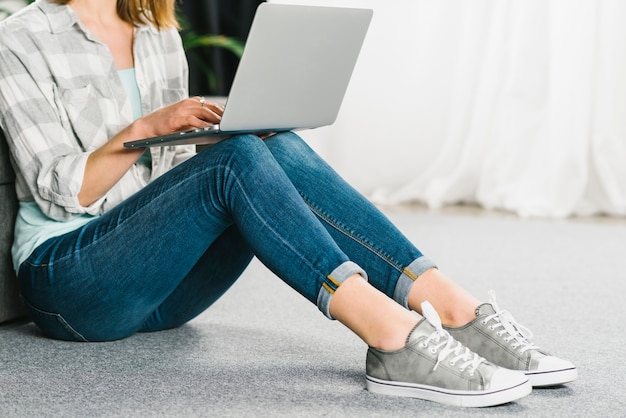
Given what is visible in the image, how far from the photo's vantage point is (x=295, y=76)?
48.4 inches

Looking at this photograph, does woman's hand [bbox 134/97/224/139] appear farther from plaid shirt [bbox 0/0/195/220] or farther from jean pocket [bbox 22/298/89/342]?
jean pocket [bbox 22/298/89/342]

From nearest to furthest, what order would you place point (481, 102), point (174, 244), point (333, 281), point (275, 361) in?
point (333, 281), point (174, 244), point (275, 361), point (481, 102)

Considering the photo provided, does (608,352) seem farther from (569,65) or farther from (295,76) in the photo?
(569,65)

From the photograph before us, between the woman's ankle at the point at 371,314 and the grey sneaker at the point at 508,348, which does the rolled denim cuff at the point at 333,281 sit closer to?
the woman's ankle at the point at 371,314

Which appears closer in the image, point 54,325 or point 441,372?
point 441,372

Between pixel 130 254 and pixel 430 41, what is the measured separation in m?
2.36

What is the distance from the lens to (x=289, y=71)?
1.21 m

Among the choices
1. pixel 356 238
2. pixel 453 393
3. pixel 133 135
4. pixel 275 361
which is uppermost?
pixel 133 135

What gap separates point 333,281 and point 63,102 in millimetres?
558

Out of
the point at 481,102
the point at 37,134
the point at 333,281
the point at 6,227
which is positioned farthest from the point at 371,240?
the point at 481,102

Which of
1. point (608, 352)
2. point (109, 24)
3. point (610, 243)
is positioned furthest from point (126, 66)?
point (610, 243)

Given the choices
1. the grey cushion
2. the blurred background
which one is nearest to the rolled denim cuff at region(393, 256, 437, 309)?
the grey cushion

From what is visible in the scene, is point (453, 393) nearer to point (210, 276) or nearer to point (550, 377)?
point (550, 377)

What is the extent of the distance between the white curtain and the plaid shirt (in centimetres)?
192
